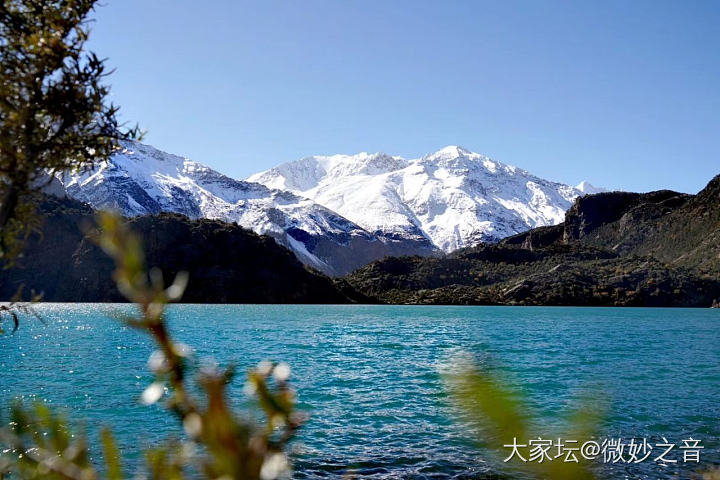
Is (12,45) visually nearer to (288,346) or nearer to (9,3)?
(9,3)

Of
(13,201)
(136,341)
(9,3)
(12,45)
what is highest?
(9,3)

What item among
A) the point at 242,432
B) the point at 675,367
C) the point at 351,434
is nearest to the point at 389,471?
the point at 351,434

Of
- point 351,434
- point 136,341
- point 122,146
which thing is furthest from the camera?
point 136,341

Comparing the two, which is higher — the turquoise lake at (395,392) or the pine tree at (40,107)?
the pine tree at (40,107)

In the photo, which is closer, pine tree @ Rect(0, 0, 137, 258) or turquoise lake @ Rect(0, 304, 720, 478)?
pine tree @ Rect(0, 0, 137, 258)

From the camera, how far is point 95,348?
190 feet

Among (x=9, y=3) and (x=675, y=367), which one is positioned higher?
(x=9, y=3)

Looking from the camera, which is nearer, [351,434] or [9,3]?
[9,3]

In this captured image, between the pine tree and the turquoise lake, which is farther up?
the pine tree

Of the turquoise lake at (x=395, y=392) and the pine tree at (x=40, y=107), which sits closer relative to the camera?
the pine tree at (x=40, y=107)

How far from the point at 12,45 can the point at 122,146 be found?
214cm

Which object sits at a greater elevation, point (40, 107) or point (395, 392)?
point (40, 107)

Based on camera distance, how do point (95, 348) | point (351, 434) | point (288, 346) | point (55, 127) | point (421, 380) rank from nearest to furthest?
1. point (55, 127)
2. point (351, 434)
3. point (421, 380)
4. point (95, 348)
5. point (288, 346)

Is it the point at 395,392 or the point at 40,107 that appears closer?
the point at 40,107
